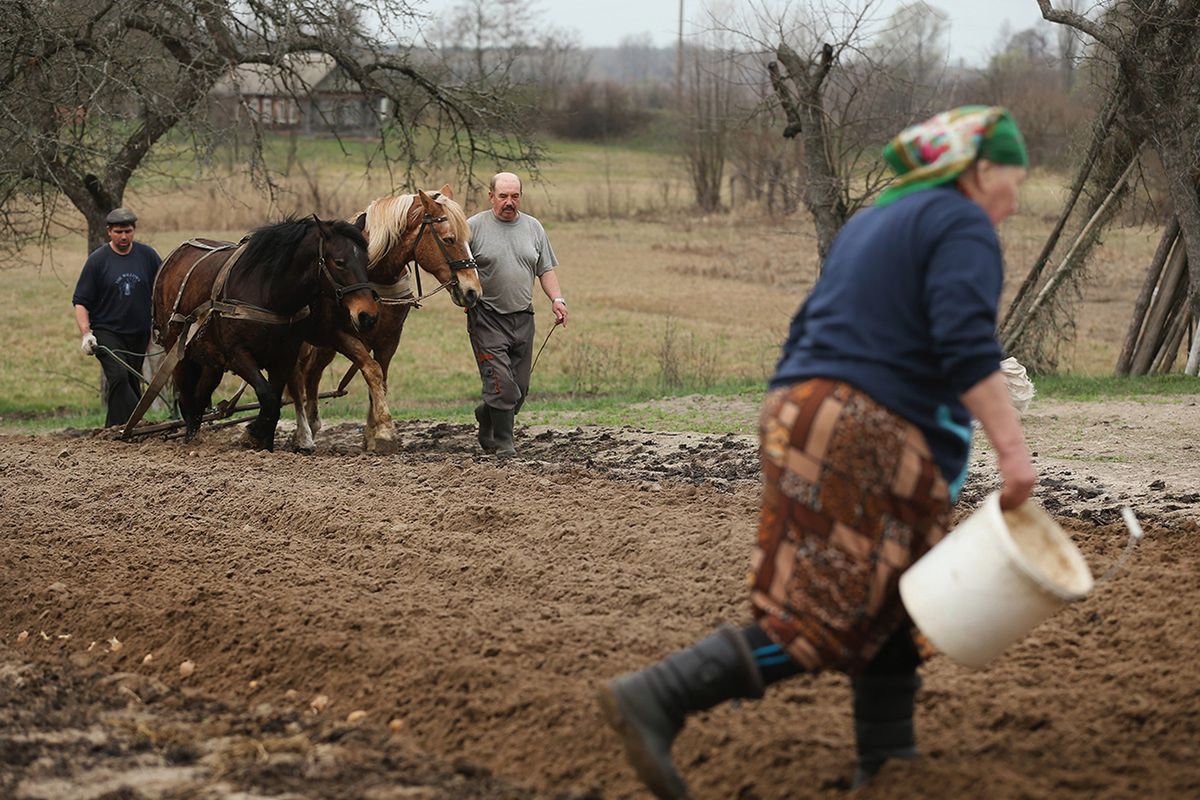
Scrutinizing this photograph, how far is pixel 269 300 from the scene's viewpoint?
10219 millimetres

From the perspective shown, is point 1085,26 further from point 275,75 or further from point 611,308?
point 611,308

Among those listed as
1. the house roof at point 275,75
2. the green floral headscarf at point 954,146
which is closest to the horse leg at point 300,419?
the house roof at point 275,75

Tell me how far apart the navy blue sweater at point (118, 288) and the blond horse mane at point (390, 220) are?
250 cm

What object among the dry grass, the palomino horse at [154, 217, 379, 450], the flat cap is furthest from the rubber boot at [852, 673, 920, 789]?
the dry grass

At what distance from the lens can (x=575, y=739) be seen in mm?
4375

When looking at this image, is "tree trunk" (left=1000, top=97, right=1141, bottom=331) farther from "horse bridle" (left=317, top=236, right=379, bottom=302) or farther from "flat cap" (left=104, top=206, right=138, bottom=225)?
"flat cap" (left=104, top=206, right=138, bottom=225)

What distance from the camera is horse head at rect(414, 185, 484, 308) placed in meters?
9.98

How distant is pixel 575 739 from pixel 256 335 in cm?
657

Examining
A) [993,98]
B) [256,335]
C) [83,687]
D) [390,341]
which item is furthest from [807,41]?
[993,98]

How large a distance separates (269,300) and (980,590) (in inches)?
299

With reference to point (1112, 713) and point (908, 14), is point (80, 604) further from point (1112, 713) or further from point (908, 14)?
point (908, 14)

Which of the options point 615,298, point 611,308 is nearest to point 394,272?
point 611,308

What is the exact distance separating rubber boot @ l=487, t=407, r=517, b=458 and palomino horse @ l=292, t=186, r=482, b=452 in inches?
32.8

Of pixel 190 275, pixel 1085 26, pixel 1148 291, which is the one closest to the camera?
pixel 190 275
